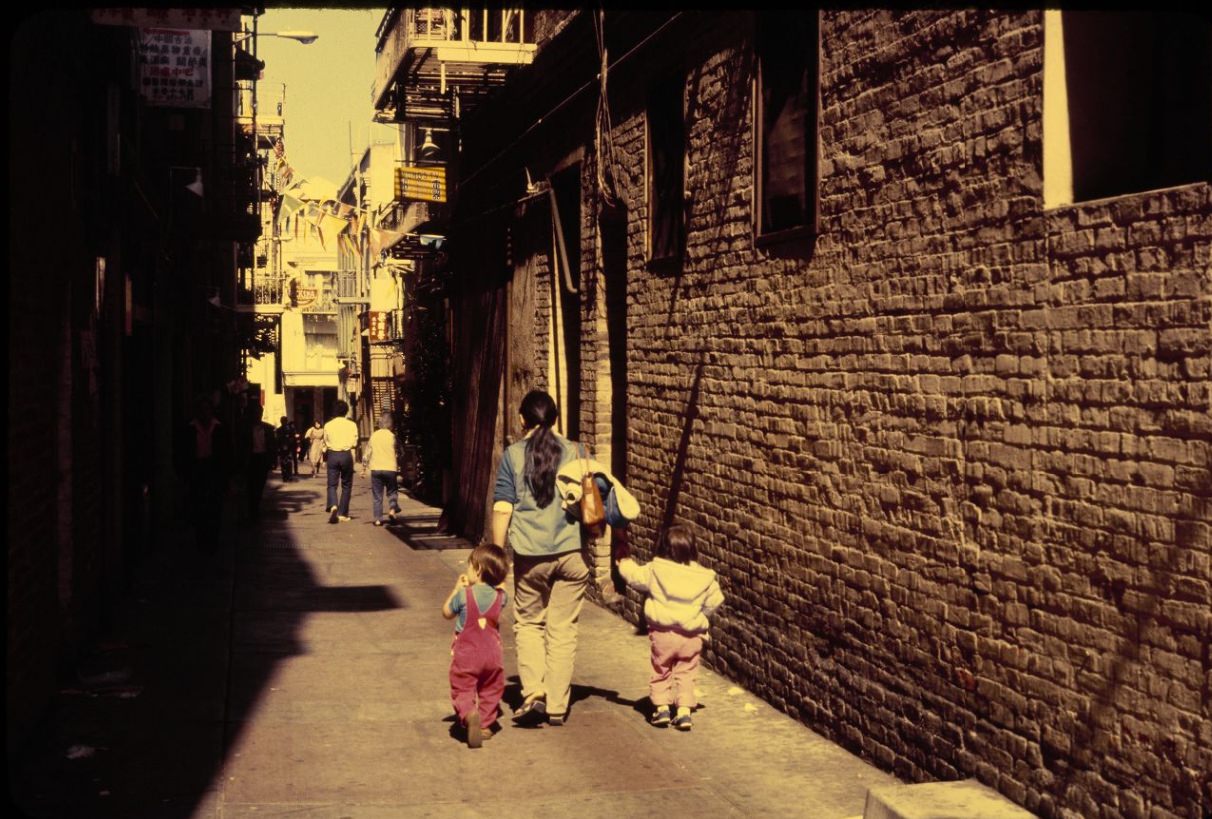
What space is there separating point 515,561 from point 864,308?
2.78 m

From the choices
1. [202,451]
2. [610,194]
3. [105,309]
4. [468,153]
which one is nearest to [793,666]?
[610,194]

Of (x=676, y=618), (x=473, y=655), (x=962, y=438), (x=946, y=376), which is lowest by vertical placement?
(x=473, y=655)

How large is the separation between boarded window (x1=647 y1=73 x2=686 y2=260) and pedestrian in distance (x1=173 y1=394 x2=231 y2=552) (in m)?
7.36

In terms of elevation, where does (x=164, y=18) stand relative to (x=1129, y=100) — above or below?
above

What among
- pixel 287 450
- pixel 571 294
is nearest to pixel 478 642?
pixel 571 294

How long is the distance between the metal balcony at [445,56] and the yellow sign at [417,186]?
1.28 m

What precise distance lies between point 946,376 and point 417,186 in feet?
57.9

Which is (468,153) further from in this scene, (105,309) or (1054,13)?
(1054,13)

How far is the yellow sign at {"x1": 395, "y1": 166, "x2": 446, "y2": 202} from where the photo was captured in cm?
2355

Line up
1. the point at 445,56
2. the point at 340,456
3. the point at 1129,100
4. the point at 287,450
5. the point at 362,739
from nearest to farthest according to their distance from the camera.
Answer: the point at 1129,100 → the point at 362,739 → the point at 445,56 → the point at 340,456 → the point at 287,450

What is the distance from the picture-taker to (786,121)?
9172 millimetres

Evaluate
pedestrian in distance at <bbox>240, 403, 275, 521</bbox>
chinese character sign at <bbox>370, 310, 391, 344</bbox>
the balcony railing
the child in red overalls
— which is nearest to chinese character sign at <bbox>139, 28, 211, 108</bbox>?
pedestrian in distance at <bbox>240, 403, 275, 521</bbox>

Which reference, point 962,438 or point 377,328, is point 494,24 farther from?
point 377,328

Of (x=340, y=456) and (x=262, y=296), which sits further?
(x=262, y=296)
